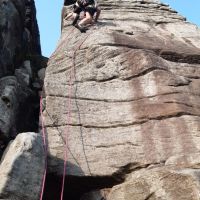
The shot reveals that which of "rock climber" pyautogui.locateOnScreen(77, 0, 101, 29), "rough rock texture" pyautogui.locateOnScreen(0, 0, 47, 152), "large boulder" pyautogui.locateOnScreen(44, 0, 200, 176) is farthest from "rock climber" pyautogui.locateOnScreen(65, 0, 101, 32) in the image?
"rough rock texture" pyautogui.locateOnScreen(0, 0, 47, 152)

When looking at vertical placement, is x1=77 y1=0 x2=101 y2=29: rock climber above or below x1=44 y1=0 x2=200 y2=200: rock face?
above

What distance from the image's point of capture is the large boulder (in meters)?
10.8

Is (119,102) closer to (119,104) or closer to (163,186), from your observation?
(119,104)

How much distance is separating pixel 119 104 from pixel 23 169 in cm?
373

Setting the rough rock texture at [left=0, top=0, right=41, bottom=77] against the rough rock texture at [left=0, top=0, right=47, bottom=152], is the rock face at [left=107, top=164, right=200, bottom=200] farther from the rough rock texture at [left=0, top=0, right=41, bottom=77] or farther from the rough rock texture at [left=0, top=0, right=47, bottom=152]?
the rough rock texture at [left=0, top=0, right=41, bottom=77]

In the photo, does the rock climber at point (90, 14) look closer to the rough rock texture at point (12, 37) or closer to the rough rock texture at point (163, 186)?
the rough rock texture at point (12, 37)

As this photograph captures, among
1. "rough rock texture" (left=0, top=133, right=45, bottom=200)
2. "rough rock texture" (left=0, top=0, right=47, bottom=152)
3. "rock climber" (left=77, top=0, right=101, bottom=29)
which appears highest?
"rock climber" (left=77, top=0, right=101, bottom=29)

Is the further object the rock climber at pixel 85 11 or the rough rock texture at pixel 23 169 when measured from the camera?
the rock climber at pixel 85 11

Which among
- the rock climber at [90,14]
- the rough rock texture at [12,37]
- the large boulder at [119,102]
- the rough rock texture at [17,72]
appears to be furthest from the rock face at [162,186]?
the rock climber at [90,14]

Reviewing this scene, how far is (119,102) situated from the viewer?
40.1 feet

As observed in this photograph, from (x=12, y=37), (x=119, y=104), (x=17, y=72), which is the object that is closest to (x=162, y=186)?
(x=119, y=104)

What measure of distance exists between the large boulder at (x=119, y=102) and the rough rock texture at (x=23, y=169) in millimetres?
767

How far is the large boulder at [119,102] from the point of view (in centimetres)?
1081

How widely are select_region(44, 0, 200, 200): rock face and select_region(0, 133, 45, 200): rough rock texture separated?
77cm
